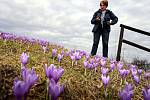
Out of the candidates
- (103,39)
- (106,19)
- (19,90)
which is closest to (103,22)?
(106,19)

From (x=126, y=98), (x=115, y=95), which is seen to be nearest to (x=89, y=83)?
(x=115, y=95)

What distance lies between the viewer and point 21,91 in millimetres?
1588

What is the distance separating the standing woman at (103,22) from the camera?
28.0ft

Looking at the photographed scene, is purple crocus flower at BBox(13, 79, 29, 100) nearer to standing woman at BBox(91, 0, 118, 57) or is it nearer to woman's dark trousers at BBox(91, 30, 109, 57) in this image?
standing woman at BBox(91, 0, 118, 57)

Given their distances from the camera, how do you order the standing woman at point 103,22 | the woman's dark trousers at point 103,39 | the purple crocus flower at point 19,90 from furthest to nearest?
the woman's dark trousers at point 103,39
the standing woman at point 103,22
the purple crocus flower at point 19,90

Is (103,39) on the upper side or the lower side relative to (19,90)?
upper

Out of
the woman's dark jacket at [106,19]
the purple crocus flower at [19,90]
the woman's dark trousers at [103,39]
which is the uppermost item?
the woman's dark jacket at [106,19]

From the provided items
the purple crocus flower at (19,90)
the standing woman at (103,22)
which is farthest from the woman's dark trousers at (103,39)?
the purple crocus flower at (19,90)

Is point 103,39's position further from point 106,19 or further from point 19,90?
point 19,90

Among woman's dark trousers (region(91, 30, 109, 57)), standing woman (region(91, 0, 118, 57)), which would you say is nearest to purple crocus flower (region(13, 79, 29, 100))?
standing woman (region(91, 0, 118, 57))

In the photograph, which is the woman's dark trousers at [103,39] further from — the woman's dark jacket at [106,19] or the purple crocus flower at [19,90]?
the purple crocus flower at [19,90]

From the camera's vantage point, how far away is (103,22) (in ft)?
28.2

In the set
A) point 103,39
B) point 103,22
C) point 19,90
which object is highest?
point 103,22

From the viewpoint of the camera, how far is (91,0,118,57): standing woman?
8531 millimetres
